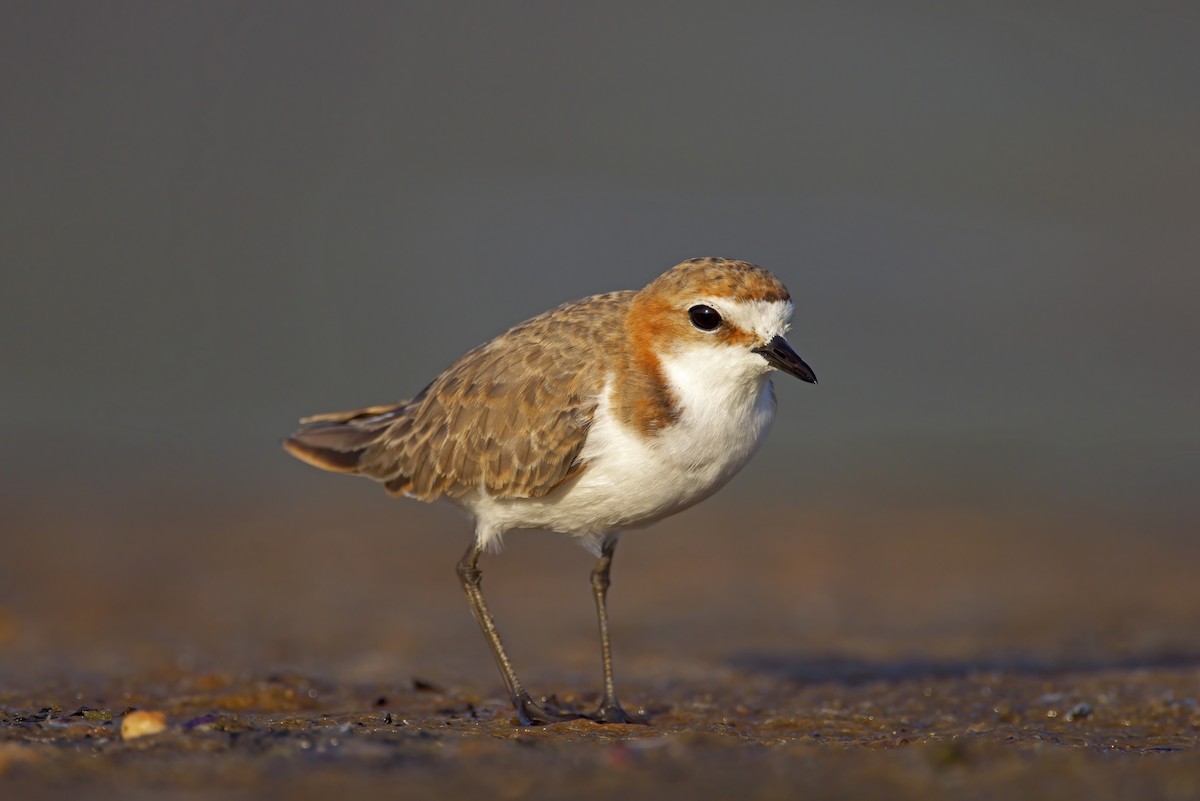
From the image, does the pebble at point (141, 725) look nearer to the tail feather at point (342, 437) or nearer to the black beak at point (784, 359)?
the tail feather at point (342, 437)

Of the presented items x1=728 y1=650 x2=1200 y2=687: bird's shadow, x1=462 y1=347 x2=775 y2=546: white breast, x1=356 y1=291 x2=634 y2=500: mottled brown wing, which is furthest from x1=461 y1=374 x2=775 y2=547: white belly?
x1=728 y1=650 x2=1200 y2=687: bird's shadow

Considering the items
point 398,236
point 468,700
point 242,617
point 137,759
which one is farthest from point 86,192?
point 137,759

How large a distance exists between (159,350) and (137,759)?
50.3 ft

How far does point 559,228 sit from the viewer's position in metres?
23.9

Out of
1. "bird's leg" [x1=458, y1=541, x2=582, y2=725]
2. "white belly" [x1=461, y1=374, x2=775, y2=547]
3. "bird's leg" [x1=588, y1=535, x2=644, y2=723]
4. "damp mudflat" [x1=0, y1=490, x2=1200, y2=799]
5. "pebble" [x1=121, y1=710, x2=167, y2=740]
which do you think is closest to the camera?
"damp mudflat" [x1=0, y1=490, x2=1200, y2=799]

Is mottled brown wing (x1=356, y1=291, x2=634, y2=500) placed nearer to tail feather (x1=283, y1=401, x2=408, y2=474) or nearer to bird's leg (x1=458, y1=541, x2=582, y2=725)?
tail feather (x1=283, y1=401, x2=408, y2=474)

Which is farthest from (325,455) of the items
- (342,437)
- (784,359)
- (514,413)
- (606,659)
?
(784,359)

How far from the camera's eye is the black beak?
6980 mm

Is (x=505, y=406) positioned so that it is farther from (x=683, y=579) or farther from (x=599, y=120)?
(x=599, y=120)

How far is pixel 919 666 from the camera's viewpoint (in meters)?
9.42

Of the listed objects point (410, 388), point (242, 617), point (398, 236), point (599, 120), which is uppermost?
point (599, 120)

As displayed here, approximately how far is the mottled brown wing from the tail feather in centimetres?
26

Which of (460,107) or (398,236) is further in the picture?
(460,107)

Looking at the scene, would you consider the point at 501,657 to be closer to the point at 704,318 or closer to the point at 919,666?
the point at 704,318
